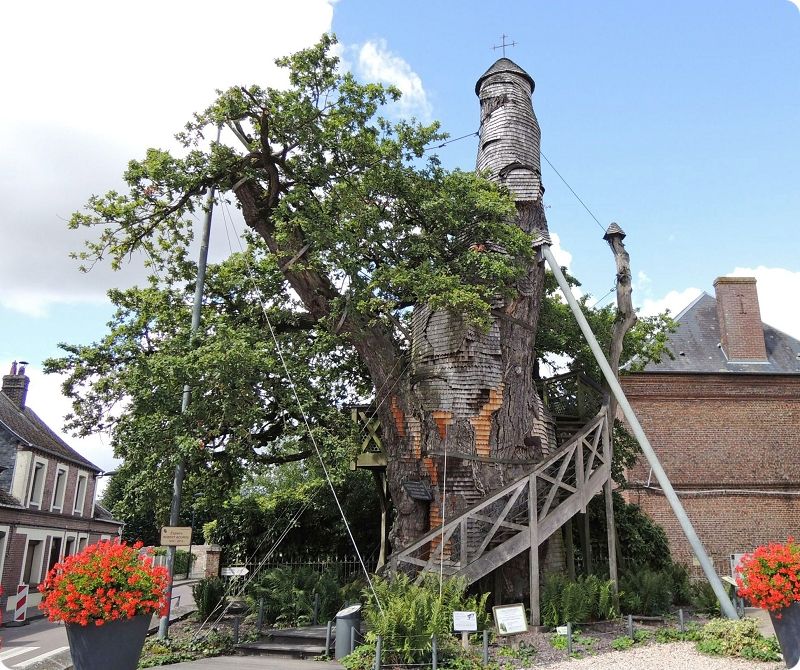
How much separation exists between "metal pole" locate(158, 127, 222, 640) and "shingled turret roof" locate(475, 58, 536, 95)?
6223 millimetres

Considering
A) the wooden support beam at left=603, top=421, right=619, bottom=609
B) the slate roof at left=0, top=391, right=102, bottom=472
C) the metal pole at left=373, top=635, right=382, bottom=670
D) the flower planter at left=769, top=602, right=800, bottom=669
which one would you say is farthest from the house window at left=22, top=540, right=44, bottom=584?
the flower planter at left=769, top=602, right=800, bottom=669

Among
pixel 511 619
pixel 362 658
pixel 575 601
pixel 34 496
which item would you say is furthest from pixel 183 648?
pixel 34 496

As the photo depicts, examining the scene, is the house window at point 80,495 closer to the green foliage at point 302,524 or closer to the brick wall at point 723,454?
the green foliage at point 302,524

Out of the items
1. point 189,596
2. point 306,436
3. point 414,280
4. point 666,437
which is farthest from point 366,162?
point 189,596

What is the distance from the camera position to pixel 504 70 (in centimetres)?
1460

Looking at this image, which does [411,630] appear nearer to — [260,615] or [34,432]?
[260,615]

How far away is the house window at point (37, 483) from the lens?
20672 mm

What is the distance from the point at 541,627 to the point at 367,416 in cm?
591

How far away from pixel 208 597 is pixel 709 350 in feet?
61.1

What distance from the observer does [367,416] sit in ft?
46.2

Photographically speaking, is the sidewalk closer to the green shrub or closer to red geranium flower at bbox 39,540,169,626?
red geranium flower at bbox 39,540,169,626

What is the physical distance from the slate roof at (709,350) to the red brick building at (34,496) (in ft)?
68.9

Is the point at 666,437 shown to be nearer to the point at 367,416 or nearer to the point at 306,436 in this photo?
the point at 367,416

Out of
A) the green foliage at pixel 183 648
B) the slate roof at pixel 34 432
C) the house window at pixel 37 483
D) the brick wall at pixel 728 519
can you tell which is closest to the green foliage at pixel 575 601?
the green foliage at pixel 183 648
